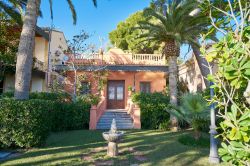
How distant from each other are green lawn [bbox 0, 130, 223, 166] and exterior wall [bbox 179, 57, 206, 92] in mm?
11918

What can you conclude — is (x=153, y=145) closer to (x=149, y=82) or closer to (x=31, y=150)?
(x=31, y=150)

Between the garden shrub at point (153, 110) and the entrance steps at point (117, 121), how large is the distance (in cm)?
119

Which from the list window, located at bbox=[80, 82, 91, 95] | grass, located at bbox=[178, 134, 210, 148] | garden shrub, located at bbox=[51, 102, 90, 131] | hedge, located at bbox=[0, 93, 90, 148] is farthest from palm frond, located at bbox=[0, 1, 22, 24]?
grass, located at bbox=[178, 134, 210, 148]

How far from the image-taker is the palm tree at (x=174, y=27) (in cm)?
1386

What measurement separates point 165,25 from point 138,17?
19738 mm

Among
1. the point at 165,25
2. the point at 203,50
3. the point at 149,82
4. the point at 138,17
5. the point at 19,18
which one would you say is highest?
the point at 138,17

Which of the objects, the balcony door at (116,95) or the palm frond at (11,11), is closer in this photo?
the palm frond at (11,11)

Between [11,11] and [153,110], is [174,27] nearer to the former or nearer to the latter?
[153,110]

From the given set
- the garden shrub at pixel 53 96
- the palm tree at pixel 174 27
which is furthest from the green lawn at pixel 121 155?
the garden shrub at pixel 53 96

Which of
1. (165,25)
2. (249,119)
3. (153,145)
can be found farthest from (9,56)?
(249,119)

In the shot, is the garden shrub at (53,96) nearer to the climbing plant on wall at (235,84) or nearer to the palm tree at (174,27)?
the palm tree at (174,27)

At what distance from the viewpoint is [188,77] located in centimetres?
2514

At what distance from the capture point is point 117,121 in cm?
1748

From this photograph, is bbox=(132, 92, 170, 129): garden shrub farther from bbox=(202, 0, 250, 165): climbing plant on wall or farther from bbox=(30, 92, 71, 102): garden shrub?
bbox=(202, 0, 250, 165): climbing plant on wall
